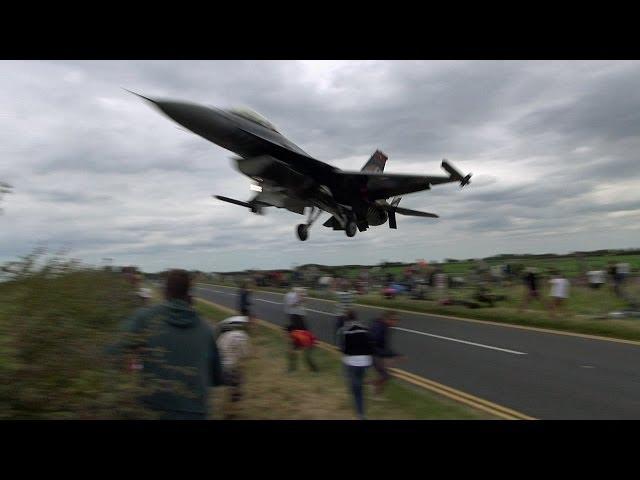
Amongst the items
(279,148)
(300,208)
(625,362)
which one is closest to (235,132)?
(279,148)

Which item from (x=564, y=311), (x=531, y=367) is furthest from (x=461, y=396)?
(x=564, y=311)

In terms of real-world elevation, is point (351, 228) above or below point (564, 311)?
above

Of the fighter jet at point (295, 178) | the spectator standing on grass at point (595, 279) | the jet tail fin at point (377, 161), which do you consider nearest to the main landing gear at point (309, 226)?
the fighter jet at point (295, 178)

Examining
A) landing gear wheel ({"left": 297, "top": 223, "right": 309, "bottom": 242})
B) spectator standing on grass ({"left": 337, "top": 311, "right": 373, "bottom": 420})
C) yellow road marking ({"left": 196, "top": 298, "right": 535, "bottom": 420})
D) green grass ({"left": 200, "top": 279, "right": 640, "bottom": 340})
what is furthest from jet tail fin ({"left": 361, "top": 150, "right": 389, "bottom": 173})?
spectator standing on grass ({"left": 337, "top": 311, "right": 373, "bottom": 420})

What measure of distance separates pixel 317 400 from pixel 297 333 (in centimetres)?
168

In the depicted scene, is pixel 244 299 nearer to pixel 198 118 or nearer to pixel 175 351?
pixel 198 118

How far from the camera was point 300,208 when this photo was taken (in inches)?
515

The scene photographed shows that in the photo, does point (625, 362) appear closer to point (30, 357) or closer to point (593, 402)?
point (593, 402)

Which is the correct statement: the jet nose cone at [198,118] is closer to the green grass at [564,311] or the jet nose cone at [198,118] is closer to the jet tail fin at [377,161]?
the jet tail fin at [377,161]

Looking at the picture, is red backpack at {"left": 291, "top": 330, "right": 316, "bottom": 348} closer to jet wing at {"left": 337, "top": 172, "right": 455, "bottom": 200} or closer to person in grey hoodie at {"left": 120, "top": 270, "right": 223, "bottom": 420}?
person in grey hoodie at {"left": 120, "top": 270, "right": 223, "bottom": 420}

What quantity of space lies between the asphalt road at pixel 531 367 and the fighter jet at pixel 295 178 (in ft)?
13.4

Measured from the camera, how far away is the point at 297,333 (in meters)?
8.99

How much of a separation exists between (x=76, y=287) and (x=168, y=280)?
2.26m
